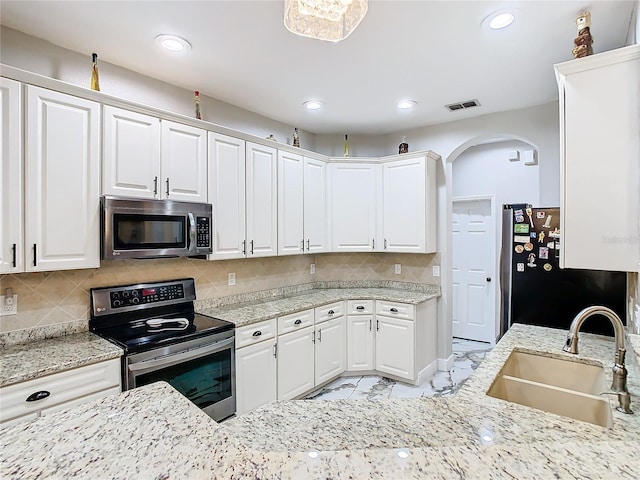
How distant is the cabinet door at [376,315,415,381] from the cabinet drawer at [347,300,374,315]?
12 cm

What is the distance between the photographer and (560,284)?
8.94 feet

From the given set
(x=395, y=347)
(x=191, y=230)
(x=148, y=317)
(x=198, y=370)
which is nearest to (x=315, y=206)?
(x=191, y=230)

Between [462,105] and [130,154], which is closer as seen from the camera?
[130,154]

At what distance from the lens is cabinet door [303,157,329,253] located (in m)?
3.63

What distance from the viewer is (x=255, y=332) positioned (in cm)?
271

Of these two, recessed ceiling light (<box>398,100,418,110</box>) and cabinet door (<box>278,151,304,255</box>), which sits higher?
recessed ceiling light (<box>398,100,418,110</box>)

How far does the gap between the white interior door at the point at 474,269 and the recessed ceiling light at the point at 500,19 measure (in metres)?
3.06

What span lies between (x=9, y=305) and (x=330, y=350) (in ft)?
8.23

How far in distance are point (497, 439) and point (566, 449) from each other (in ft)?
0.82

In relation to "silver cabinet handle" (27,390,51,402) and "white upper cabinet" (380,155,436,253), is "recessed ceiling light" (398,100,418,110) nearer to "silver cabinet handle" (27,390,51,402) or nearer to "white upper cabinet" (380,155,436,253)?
"white upper cabinet" (380,155,436,253)

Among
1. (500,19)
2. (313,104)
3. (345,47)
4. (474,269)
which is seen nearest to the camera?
(500,19)

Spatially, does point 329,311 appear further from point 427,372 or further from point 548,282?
point 548,282

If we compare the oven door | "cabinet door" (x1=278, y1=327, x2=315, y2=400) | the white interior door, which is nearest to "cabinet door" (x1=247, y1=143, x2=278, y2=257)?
"cabinet door" (x1=278, y1=327, x2=315, y2=400)

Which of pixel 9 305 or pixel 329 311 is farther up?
pixel 9 305
